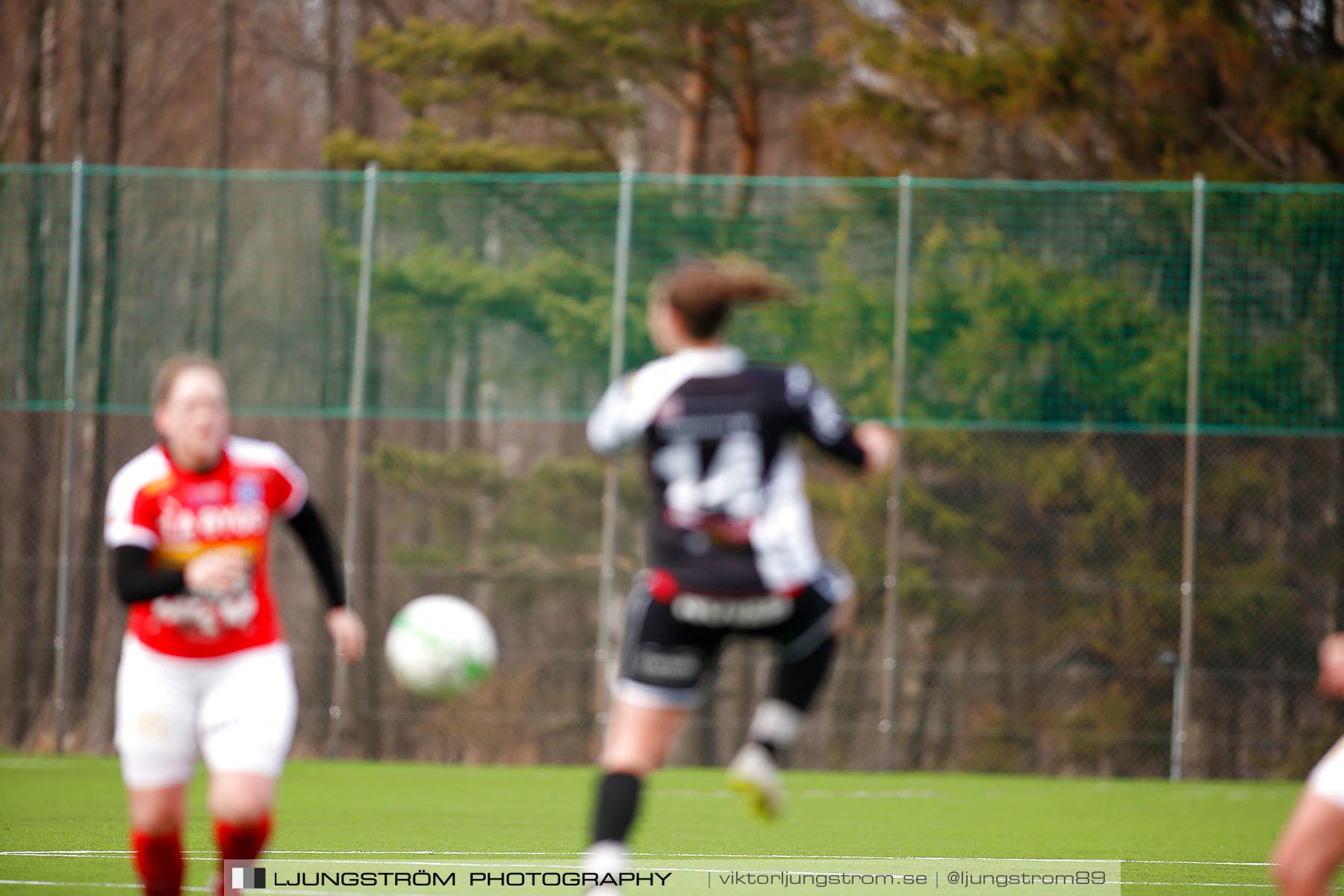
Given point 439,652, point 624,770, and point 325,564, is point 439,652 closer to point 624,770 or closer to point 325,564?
point 325,564

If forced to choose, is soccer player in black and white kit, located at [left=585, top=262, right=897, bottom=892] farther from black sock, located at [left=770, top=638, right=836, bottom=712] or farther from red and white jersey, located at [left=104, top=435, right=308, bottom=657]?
red and white jersey, located at [left=104, top=435, right=308, bottom=657]

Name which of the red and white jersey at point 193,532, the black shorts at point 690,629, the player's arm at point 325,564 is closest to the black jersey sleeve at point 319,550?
the player's arm at point 325,564

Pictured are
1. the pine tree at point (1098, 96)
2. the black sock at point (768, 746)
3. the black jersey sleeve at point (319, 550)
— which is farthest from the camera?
the pine tree at point (1098, 96)

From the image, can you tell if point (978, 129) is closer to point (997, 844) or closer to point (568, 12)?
point (568, 12)

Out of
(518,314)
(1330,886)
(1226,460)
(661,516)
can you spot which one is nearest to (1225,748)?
(1226,460)

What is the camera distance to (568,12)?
71.2 feet

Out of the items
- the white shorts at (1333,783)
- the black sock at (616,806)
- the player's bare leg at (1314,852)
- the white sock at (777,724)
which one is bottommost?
the black sock at (616,806)

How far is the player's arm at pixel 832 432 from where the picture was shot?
5266 millimetres

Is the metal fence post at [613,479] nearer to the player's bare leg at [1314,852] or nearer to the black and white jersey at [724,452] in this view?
the black and white jersey at [724,452]

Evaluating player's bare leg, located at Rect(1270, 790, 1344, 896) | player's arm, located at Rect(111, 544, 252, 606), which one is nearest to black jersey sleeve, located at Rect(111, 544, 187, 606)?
player's arm, located at Rect(111, 544, 252, 606)

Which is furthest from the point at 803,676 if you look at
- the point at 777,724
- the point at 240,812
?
the point at 240,812

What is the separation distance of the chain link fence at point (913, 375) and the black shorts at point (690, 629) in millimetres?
11136

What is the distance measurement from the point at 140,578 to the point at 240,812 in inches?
27.2

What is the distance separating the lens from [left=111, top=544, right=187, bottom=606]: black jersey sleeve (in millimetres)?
5199
